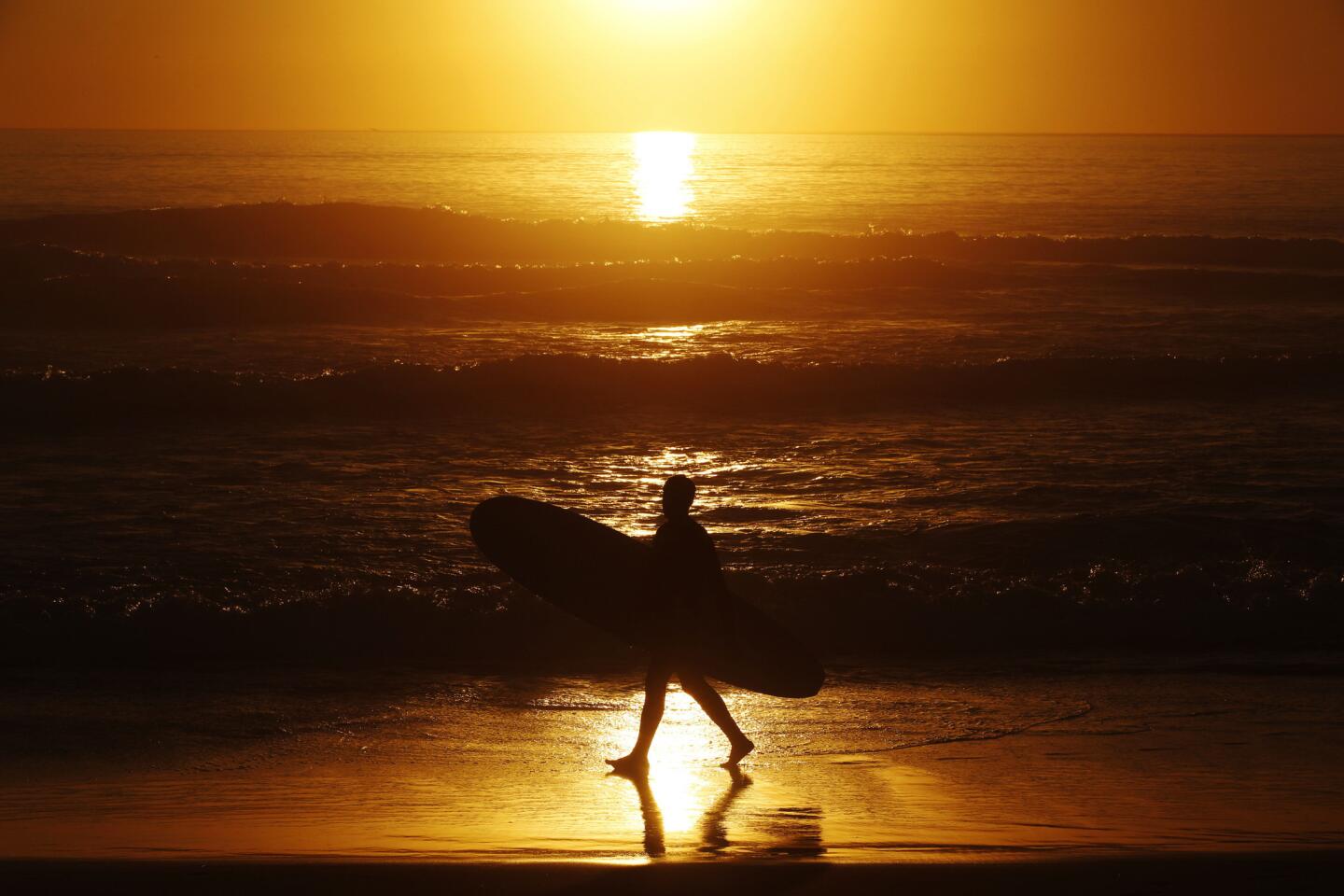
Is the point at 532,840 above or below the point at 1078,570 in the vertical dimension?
below

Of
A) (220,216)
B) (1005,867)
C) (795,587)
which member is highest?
(220,216)

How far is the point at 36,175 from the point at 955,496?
183 ft

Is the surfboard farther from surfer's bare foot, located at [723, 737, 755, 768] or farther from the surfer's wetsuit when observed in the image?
surfer's bare foot, located at [723, 737, 755, 768]

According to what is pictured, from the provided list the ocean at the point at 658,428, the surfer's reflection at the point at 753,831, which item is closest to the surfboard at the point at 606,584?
the surfer's reflection at the point at 753,831

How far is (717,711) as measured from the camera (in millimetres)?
5688

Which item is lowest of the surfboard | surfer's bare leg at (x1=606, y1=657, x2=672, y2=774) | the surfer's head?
surfer's bare leg at (x1=606, y1=657, x2=672, y2=774)

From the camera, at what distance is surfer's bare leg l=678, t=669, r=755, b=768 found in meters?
5.66

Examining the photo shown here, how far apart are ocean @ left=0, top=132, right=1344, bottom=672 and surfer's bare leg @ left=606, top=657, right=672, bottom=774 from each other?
186 centimetres

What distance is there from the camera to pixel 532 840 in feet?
15.4

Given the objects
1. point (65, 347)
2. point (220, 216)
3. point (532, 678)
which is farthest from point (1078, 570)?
point (220, 216)

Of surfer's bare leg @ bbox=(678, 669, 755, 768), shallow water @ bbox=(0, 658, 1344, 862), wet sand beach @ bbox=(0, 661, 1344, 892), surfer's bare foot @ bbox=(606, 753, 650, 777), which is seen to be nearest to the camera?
wet sand beach @ bbox=(0, 661, 1344, 892)

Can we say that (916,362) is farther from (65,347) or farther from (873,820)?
(873,820)

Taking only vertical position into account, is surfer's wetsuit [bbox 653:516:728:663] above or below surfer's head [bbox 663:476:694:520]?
below

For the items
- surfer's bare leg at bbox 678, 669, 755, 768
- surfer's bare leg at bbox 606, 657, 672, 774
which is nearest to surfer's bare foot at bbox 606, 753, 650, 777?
surfer's bare leg at bbox 606, 657, 672, 774
